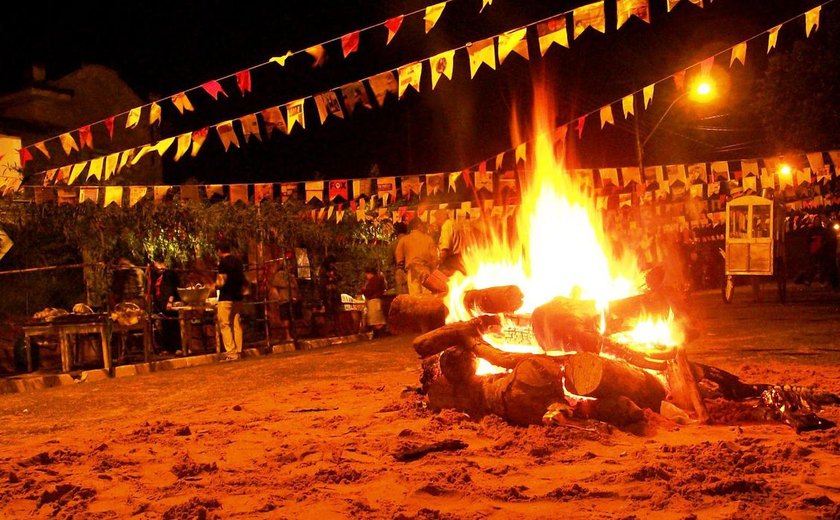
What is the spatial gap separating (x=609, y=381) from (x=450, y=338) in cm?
152

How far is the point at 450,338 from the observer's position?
20.4 ft

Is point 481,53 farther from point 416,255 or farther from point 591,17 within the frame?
point 416,255

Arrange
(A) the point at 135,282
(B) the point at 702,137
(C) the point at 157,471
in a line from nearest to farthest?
(C) the point at 157,471 → (A) the point at 135,282 → (B) the point at 702,137

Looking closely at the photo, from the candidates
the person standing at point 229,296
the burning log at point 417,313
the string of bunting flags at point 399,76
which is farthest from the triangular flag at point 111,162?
the burning log at point 417,313

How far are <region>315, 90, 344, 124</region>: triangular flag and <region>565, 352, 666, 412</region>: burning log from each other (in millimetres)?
6990

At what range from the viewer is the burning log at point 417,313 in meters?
7.37

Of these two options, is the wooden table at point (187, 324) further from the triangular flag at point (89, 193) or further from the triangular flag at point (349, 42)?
the triangular flag at point (349, 42)

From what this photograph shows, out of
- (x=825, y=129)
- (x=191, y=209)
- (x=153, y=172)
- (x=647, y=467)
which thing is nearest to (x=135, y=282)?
(x=191, y=209)

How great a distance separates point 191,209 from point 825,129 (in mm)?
19509

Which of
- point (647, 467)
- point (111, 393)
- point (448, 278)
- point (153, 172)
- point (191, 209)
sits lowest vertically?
point (111, 393)

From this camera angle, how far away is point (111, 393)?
8.98m

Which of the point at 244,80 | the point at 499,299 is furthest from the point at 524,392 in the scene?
the point at 244,80

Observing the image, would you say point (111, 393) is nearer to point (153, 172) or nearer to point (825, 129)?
point (153, 172)

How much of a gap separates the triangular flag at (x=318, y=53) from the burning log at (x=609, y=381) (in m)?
6.00
